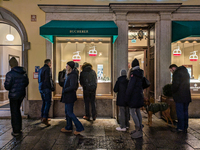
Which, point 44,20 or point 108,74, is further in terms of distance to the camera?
point 108,74

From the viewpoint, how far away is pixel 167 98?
5777 mm

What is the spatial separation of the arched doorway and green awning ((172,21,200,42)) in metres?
5.57

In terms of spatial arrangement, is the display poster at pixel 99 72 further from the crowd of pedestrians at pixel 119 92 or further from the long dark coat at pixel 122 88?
the long dark coat at pixel 122 88

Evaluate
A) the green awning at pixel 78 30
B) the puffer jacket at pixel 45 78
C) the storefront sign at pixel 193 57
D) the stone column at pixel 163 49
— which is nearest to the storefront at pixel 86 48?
the green awning at pixel 78 30

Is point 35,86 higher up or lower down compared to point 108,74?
lower down

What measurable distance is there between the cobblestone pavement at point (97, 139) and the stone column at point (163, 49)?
177 centimetres

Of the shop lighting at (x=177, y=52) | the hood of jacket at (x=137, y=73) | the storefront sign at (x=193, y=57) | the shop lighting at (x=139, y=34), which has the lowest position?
the hood of jacket at (x=137, y=73)

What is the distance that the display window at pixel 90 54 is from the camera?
Result: 6.82 metres

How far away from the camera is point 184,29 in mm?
5754

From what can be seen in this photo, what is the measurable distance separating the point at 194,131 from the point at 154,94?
210 cm

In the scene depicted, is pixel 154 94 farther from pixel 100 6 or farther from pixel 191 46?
pixel 100 6

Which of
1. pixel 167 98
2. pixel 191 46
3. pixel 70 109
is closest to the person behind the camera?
pixel 70 109

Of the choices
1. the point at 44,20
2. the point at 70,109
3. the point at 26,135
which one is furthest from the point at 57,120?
the point at 44,20

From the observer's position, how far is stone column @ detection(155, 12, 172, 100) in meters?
6.29
